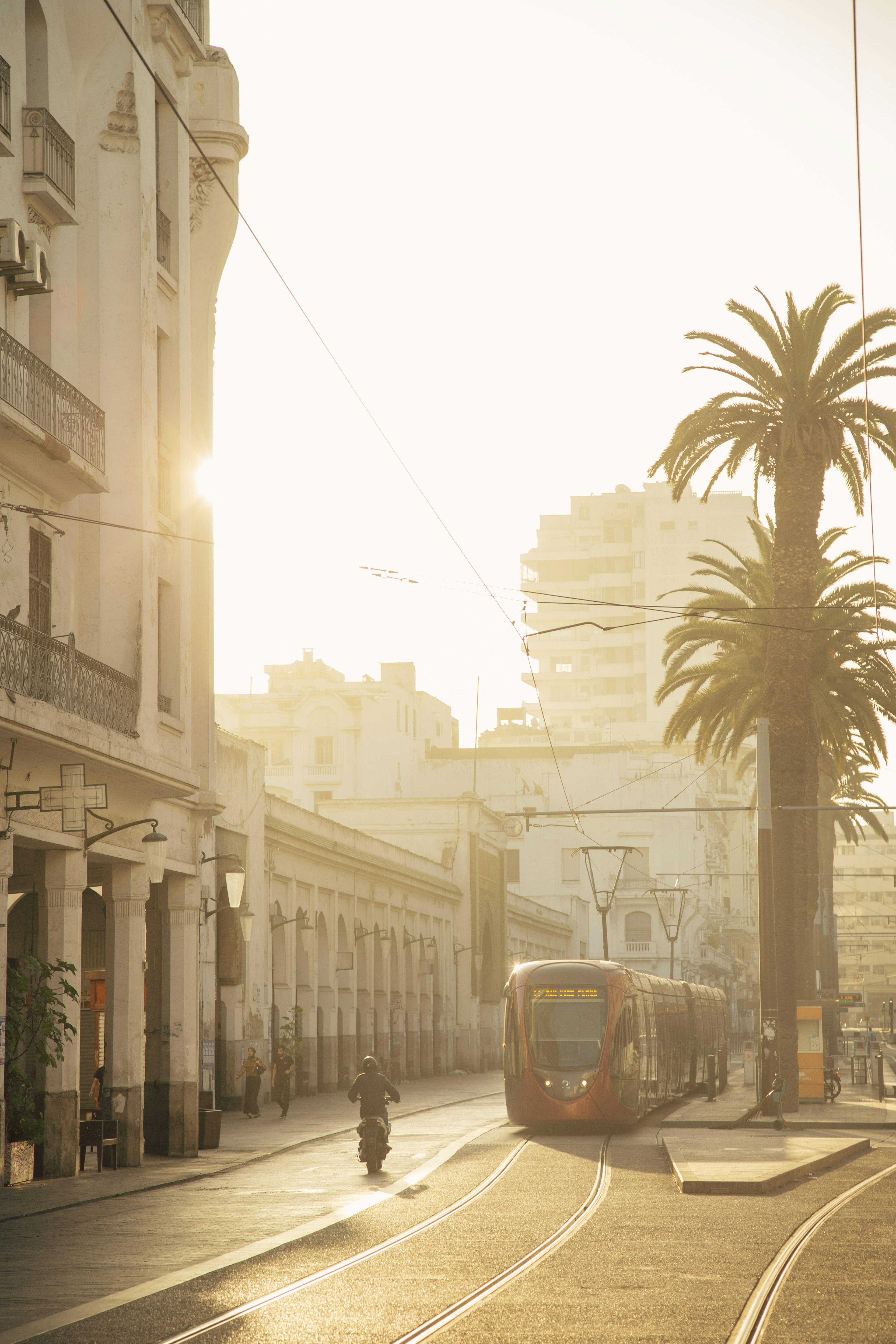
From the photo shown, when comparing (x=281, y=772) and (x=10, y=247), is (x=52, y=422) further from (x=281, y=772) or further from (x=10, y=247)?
(x=281, y=772)

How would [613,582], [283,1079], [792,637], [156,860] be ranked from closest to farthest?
1. [156,860]
2. [792,637]
3. [283,1079]
4. [613,582]

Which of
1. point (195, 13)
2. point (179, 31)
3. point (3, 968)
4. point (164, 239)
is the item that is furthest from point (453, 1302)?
point (195, 13)

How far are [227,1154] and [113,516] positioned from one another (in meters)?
9.50

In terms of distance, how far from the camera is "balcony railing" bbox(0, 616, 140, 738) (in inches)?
728

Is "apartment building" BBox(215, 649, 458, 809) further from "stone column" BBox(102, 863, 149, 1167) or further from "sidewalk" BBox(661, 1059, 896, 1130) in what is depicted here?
"stone column" BBox(102, 863, 149, 1167)

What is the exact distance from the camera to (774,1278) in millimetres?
11992

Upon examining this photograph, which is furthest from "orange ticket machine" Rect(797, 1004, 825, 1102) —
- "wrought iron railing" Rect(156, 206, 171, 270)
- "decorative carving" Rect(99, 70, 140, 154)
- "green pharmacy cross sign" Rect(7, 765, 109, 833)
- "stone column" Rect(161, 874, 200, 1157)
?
"decorative carving" Rect(99, 70, 140, 154)

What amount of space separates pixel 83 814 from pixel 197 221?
39.9ft

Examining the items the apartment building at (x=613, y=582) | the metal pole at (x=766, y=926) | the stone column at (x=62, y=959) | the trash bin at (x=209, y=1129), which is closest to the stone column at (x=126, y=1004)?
the stone column at (x=62, y=959)

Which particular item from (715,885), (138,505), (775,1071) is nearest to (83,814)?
(138,505)

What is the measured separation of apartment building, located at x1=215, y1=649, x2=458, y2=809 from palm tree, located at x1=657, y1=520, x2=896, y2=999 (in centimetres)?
4771

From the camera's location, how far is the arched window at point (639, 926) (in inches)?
3713

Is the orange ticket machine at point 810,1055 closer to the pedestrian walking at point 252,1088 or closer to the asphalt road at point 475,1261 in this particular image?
the pedestrian walking at point 252,1088

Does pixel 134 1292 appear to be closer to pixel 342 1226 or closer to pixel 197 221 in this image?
pixel 342 1226
